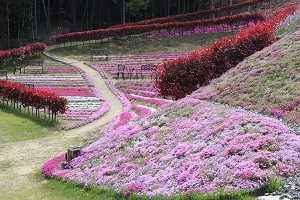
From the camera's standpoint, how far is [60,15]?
2975 inches

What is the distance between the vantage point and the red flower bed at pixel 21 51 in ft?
160

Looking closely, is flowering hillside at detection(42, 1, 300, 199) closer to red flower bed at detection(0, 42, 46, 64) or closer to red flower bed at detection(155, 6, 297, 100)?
red flower bed at detection(155, 6, 297, 100)

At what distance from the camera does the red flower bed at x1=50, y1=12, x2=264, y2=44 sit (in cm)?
5472

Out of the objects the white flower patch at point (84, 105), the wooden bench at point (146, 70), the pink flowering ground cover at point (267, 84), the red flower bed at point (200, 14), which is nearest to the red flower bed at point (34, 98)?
the white flower patch at point (84, 105)

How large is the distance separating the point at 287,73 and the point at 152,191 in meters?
10.4

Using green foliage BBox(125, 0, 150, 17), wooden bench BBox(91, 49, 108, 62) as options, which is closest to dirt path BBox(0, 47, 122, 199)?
wooden bench BBox(91, 49, 108, 62)

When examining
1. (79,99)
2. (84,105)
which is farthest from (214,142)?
(79,99)

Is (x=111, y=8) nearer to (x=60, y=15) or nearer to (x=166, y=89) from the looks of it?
(x=60, y=15)

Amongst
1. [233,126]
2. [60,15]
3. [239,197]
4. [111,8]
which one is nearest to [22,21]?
[60,15]

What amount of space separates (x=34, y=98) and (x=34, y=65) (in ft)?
63.7

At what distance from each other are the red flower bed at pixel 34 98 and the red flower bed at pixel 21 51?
18.4 m

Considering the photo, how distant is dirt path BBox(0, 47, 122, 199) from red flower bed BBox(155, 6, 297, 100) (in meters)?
6.40

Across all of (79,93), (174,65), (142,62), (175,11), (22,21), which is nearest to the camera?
(174,65)

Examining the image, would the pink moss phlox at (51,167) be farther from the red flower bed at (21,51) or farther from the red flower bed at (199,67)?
the red flower bed at (21,51)
